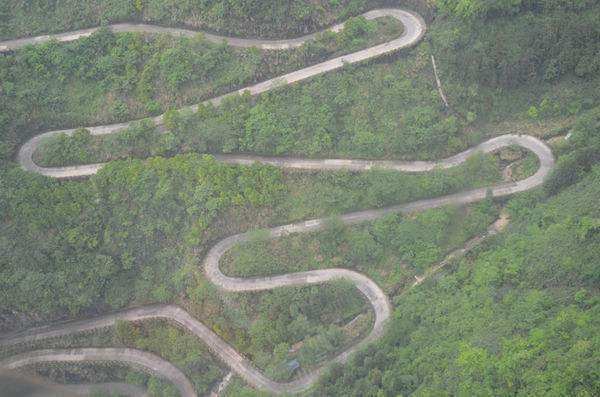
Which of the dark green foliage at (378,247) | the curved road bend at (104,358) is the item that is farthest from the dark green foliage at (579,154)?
the curved road bend at (104,358)

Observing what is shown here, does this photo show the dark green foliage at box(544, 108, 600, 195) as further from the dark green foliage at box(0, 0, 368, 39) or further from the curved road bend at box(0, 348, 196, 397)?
the curved road bend at box(0, 348, 196, 397)

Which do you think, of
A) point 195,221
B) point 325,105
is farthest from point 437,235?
point 195,221

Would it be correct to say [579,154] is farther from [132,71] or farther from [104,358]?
[104,358]

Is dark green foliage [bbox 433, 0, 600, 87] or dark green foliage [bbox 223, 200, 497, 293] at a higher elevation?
dark green foliage [bbox 433, 0, 600, 87]

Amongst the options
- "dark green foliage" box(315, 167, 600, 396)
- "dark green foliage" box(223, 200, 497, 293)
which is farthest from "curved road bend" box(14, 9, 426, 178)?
"dark green foliage" box(315, 167, 600, 396)

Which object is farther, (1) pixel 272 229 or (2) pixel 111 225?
(1) pixel 272 229

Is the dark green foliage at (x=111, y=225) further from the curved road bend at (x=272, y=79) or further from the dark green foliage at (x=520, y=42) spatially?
the dark green foliage at (x=520, y=42)

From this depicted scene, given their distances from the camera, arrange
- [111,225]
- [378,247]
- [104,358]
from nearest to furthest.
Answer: [378,247]
[104,358]
[111,225]

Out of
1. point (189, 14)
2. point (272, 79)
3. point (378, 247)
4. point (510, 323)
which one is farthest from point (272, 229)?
point (510, 323)

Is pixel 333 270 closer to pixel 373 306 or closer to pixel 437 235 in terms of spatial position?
pixel 373 306
